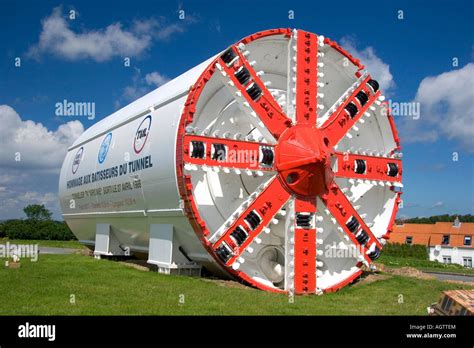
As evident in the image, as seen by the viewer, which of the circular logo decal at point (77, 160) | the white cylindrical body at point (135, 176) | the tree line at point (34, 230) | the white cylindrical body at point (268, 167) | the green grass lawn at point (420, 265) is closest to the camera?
the white cylindrical body at point (268, 167)

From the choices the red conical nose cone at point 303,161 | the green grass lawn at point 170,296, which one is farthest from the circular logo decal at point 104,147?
the red conical nose cone at point 303,161

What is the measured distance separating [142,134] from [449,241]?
164 feet

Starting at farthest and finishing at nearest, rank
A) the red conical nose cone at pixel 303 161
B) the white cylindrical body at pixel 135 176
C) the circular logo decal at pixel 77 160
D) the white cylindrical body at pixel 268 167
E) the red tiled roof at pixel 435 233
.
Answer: the red tiled roof at pixel 435 233, the circular logo decal at pixel 77 160, the white cylindrical body at pixel 135 176, the red conical nose cone at pixel 303 161, the white cylindrical body at pixel 268 167

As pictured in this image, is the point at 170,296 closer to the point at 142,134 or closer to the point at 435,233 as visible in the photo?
the point at 142,134

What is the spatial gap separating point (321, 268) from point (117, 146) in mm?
7401

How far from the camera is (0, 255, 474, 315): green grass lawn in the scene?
934 centimetres

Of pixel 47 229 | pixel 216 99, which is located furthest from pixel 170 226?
pixel 47 229

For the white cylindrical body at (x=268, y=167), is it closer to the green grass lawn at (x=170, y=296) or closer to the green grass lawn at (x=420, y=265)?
the green grass lawn at (x=170, y=296)

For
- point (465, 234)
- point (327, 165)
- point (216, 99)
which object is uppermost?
point (216, 99)

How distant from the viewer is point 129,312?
8.91 metres

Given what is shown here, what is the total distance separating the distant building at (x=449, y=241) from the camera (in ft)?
182

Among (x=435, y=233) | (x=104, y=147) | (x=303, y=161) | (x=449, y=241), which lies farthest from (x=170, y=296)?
(x=435, y=233)

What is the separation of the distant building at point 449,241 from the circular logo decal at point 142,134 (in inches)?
1862
